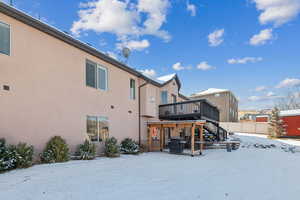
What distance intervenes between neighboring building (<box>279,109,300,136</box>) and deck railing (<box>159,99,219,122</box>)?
18.2m

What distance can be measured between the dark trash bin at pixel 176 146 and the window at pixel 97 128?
4.38 metres

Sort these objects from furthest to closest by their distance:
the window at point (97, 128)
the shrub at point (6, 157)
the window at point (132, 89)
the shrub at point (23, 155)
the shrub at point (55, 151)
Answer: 1. the window at point (132, 89)
2. the window at point (97, 128)
3. the shrub at point (55, 151)
4. the shrub at point (23, 155)
5. the shrub at point (6, 157)

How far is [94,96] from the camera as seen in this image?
9.88 m

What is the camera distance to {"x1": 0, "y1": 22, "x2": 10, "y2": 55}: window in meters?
6.29

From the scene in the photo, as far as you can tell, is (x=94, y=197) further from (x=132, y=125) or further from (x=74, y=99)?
(x=132, y=125)

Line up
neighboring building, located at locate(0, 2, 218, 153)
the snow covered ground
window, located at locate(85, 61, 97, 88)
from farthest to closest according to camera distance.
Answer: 1. window, located at locate(85, 61, 97, 88)
2. neighboring building, located at locate(0, 2, 218, 153)
3. the snow covered ground

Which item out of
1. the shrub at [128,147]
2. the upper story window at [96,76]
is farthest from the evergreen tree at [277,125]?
the upper story window at [96,76]

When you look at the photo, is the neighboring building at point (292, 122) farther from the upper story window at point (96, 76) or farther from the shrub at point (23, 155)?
the shrub at point (23, 155)

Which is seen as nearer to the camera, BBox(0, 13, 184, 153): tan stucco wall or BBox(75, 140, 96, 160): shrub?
BBox(0, 13, 184, 153): tan stucco wall

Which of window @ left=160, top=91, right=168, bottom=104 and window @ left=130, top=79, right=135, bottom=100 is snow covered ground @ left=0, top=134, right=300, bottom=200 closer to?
window @ left=130, top=79, right=135, bottom=100

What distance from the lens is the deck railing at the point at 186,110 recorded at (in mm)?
13375

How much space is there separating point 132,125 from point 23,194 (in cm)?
871

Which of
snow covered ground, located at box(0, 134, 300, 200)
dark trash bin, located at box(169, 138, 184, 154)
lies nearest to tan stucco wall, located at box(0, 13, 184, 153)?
snow covered ground, located at box(0, 134, 300, 200)

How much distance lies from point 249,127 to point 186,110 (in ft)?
80.5
